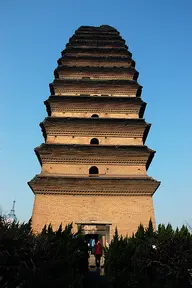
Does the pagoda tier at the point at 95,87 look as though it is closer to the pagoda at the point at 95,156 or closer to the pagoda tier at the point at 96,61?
the pagoda at the point at 95,156

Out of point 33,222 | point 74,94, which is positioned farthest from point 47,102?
point 33,222

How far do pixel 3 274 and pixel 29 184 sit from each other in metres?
5.63

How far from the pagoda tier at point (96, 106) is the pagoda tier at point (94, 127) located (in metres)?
0.68

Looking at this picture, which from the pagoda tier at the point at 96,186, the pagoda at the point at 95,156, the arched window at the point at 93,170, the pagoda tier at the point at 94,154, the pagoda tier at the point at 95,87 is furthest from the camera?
the pagoda tier at the point at 95,87

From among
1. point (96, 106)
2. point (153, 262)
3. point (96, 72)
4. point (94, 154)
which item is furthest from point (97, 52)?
point (153, 262)

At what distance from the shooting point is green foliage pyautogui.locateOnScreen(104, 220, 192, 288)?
7250 millimetres

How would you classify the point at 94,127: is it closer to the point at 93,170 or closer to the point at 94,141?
the point at 94,141

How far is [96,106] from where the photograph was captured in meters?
15.1

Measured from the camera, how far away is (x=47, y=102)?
15461 mm

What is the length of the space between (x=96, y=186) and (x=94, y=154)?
151 centimetres

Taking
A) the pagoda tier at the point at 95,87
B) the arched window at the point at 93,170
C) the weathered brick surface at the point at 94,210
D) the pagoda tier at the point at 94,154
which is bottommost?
the weathered brick surface at the point at 94,210

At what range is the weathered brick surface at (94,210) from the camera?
12039 millimetres

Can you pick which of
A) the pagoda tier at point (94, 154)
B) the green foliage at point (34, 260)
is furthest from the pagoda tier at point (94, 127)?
the green foliage at point (34, 260)

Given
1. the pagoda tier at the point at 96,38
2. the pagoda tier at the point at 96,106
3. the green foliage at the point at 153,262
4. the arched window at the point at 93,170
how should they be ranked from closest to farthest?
1. the green foliage at the point at 153,262
2. the arched window at the point at 93,170
3. the pagoda tier at the point at 96,106
4. the pagoda tier at the point at 96,38
